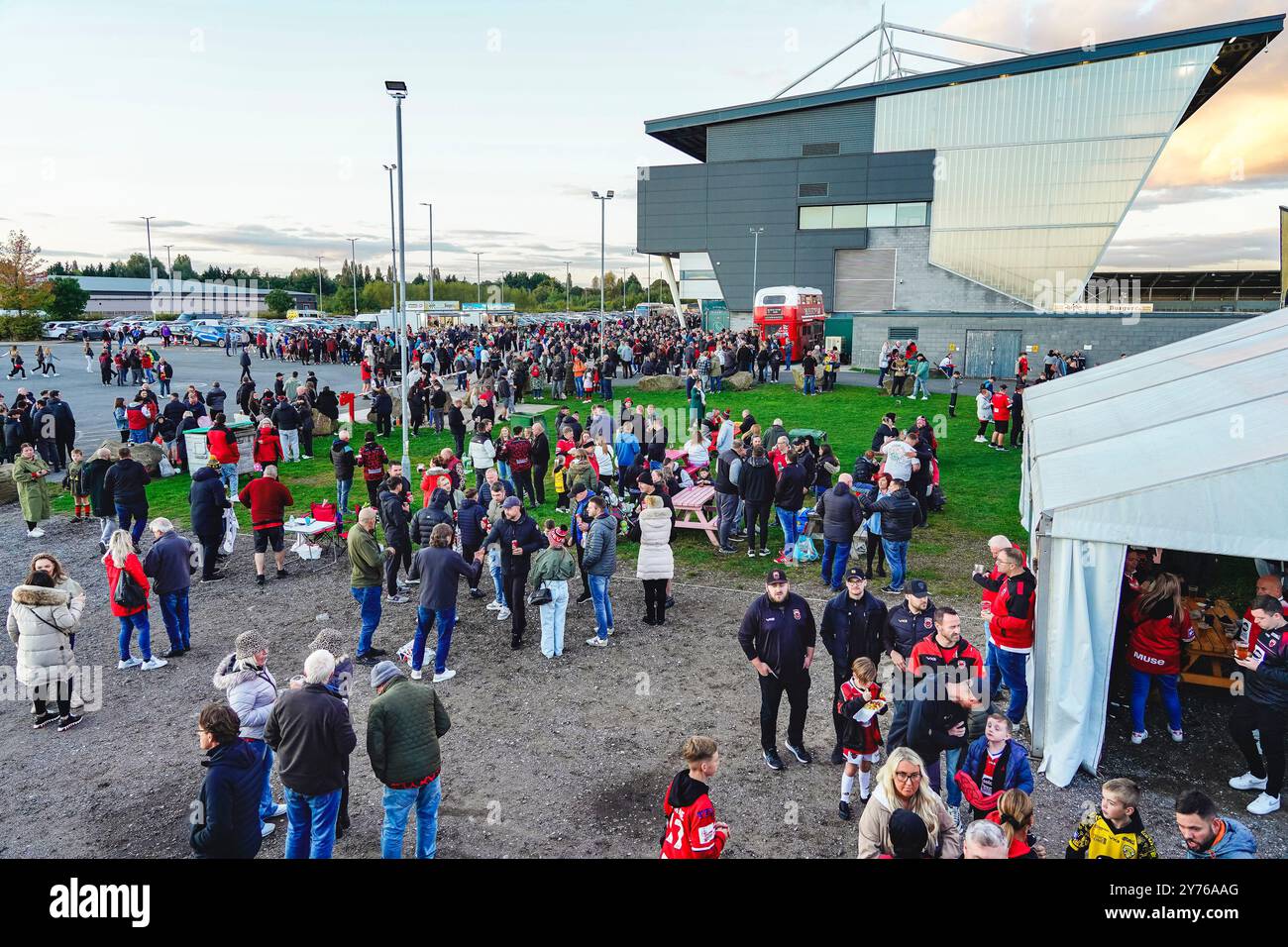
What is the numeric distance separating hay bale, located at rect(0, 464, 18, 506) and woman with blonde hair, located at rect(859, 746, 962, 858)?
17.3m

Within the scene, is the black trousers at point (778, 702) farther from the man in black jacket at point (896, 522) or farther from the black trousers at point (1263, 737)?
the man in black jacket at point (896, 522)

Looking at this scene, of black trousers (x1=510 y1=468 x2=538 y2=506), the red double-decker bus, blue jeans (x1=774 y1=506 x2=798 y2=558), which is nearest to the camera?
blue jeans (x1=774 y1=506 x2=798 y2=558)

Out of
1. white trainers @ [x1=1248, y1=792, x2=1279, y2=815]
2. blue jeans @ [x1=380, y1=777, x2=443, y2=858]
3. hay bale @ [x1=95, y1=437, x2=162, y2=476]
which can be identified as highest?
hay bale @ [x1=95, y1=437, x2=162, y2=476]

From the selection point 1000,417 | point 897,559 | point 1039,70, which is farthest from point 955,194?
point 897,559

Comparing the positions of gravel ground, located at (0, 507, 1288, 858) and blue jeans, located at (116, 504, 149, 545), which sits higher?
blue jeans, located at (116, 504, 149, 545)

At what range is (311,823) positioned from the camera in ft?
16.7

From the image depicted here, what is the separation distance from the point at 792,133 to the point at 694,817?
51.7 metres

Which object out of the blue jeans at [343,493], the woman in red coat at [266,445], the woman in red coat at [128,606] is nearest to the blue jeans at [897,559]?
the woman in red coat at [128,606]

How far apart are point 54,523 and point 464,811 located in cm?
1212

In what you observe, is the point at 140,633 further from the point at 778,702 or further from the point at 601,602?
the point at 778,702

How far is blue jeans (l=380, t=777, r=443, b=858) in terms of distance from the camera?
504 cm

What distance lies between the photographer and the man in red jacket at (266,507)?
10477mm

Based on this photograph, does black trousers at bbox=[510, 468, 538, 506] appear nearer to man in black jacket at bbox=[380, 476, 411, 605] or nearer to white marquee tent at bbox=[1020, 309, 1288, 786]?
man in black jacket at bbox=[380, 476, 411, 605]

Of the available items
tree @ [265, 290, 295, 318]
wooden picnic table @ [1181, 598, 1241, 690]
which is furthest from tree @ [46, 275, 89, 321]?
wooden picnic table @ [1181, 598, 1241, 690]
